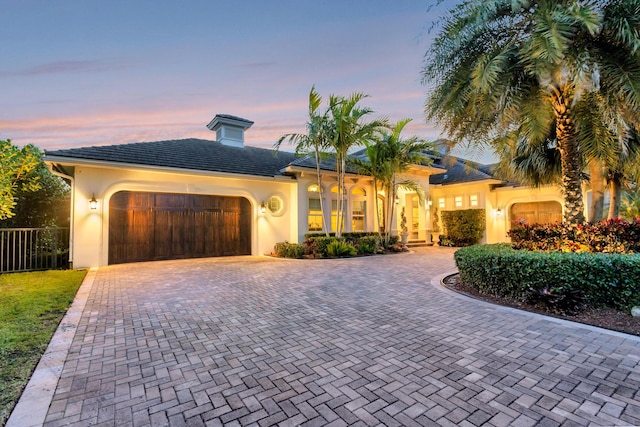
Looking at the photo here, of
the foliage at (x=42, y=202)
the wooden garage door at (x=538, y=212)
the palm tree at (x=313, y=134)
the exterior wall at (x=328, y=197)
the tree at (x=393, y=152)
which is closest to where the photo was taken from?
the foliage at (x=42, y=202)

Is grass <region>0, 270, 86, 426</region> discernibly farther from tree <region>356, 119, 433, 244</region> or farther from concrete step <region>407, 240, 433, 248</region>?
concrete step <region>407, 240, 433, 248</region>

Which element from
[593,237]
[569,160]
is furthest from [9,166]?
[593,237]

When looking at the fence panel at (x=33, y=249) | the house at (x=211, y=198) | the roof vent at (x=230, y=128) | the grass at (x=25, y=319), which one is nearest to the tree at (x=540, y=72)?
the house at (x=211, y=198)

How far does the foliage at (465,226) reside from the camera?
16.3m

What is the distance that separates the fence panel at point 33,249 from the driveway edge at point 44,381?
6903mm

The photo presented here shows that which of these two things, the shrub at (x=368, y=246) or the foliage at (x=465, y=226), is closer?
the shrub at (x=368, y=246)

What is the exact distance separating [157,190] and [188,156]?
6.49 ft

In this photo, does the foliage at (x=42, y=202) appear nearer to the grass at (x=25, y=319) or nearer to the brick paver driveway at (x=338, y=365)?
the grass at (x=25, y=319)

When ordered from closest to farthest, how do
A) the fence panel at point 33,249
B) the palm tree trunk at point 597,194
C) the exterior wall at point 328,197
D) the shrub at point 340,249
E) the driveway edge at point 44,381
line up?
the driveway edge at point 44,381, the palm tree trunk at point 597,194, the fence panel at point 33,249, the shrub at point 340,249, the exterior wall at point 328,197

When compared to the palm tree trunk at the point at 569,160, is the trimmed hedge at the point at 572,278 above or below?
below

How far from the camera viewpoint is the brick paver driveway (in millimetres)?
2260

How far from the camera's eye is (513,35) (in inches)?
262

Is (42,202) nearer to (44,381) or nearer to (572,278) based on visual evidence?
(44,381)

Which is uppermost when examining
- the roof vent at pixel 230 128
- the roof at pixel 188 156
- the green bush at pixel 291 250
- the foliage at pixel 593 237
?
the roof vent at pixel 230 128
